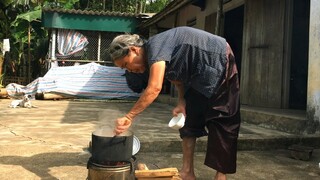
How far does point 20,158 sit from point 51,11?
1043 cm

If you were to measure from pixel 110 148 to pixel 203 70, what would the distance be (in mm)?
901

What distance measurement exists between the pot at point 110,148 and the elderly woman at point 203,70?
7 cm

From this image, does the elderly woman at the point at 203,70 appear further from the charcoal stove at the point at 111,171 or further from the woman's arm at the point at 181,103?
the charcoal stove at the point at 111,171

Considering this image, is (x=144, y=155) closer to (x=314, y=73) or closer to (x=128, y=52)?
(x=128, y=52)

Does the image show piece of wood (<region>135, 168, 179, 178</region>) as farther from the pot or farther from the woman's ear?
the woman's ear

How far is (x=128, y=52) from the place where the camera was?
8.04 feet

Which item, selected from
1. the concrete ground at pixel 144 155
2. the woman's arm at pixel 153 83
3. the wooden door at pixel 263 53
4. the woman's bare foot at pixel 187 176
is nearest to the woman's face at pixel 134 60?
the woman's arm at pixel 153 83

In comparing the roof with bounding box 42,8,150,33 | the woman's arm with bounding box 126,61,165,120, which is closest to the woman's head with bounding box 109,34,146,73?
the woman's arm with bounding box 126,61,165,120

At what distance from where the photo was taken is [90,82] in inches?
482

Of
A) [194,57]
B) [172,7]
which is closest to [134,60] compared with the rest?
[194,57]

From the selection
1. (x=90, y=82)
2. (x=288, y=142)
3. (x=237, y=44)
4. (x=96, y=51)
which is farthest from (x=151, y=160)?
(x=96, y=51)

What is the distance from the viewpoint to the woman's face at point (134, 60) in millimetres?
2467

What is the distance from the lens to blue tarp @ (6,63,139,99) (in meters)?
11.8

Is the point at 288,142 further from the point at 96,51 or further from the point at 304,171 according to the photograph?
the point at 96,51
